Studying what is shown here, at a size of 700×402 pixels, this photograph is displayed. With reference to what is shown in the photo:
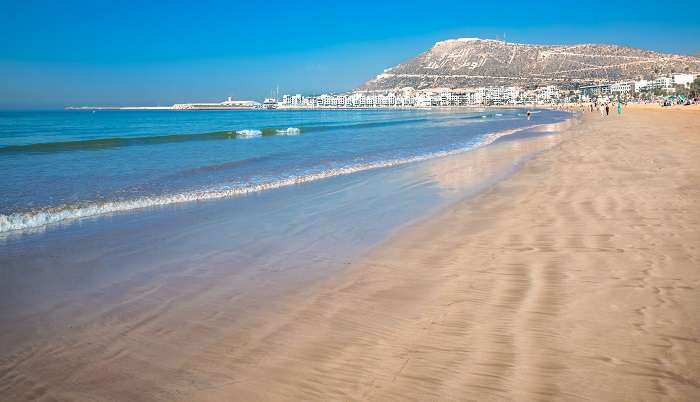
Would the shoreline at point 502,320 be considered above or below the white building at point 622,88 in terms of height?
below

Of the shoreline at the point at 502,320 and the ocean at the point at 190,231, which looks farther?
the ocean at the point at 190,231

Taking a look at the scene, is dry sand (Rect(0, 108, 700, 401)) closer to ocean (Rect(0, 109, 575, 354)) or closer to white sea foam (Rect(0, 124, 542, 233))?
ocean (Rect(0, 109, 575, 354))

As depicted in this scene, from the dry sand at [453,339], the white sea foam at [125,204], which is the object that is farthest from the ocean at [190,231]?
the dry sand at [453,339]

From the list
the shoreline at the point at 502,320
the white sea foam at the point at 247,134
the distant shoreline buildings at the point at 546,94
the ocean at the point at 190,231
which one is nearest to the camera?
the shoreline at the point at 502,320

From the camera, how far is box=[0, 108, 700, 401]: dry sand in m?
2.54

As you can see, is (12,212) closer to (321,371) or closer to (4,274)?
(4,274)

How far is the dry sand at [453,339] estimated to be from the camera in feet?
8.34

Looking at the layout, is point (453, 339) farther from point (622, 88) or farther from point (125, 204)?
point (622, 88)

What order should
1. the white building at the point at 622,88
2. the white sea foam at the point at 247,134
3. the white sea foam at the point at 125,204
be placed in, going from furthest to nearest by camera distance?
the white building at the point at 622,88 → the white sea foam at the point at 247,134 → the white sea foam at the point at 125,204

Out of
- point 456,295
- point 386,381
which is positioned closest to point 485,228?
point 456,295

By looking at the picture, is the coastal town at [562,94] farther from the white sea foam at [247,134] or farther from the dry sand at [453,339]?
the dry sand at [453,339]

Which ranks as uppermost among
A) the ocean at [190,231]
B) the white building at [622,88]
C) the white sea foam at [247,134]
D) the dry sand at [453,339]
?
the white building at [622,88]

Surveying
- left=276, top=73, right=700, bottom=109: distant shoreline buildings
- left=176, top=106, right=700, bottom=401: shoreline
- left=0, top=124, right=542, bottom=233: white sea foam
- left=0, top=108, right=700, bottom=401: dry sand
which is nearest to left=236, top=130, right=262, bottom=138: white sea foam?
left=0, top=124, right=542, bottom=233: white sea foam

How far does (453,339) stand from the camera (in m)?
3.03
